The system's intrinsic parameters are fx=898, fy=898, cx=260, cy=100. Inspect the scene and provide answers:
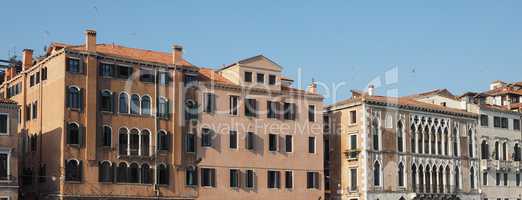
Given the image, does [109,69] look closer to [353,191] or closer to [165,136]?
[165,136]

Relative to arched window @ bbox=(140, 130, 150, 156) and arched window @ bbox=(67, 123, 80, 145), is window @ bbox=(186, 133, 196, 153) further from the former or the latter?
arched window @ bbox=(67, 123, 80, 145)

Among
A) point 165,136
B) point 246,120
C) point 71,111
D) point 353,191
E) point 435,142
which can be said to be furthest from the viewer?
point 435,142

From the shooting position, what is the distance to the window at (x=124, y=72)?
5566 cm

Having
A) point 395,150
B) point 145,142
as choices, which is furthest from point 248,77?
point 395,150

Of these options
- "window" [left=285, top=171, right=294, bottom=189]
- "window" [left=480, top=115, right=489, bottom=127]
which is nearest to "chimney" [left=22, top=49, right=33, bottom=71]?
"window" [left=285, top=171, right=294, bottom=189]

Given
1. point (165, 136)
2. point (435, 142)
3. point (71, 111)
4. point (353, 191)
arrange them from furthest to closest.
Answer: point (435, 142), point (353, 191), point (165, 136), point (71, 111)

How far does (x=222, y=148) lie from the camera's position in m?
59.7

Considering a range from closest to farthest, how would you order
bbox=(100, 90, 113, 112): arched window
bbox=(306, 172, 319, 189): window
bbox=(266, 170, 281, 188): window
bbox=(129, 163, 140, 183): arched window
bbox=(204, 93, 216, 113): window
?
bbox=(100, 90, 113, 112): arched window < bbox=(129, 163, 140, 183): arched window < bbox=(204, 93, 216, 113): window < bbox=(266, 170, 281, 188): window < bbox=(306, 172, 319, 189): window

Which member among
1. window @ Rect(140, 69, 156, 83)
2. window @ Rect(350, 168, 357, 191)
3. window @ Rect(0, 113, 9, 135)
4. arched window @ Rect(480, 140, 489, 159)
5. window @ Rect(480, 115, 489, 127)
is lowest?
window @ Rect(350, 168, 357, 191)

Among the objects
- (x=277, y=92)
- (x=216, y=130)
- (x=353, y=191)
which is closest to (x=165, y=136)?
(x=216, y=130)

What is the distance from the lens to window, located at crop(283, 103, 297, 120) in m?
63.6

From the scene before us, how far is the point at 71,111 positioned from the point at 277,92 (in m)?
15.8

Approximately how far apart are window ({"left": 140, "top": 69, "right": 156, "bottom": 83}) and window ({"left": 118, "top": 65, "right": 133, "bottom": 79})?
0.80m

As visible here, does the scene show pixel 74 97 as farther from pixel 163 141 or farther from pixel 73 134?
pixel 163 141
